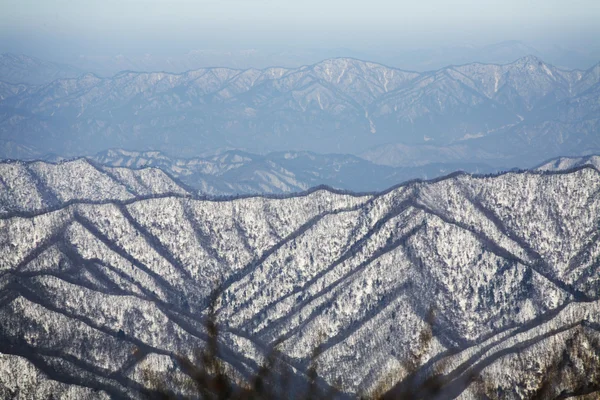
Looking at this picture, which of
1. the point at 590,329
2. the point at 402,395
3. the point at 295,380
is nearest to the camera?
the point at 402,395

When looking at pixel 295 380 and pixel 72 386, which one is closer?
pixel 72 386

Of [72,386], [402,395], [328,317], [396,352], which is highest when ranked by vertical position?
[328,317]

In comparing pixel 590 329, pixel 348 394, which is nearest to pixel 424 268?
pixel 348 394

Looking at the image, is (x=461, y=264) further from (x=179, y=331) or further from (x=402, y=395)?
(x=402, y=395)

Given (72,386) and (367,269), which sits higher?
(367,269)

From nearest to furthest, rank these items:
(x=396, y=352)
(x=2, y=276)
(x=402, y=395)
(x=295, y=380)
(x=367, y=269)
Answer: (x=402, y=395) < (x=295, y=380) < (x=396, y=352) < (x=2, y=276) < (x=367, y=269)

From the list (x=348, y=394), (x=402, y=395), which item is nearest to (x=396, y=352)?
(x=348, y=394)

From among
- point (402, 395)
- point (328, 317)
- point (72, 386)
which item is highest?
point (328, 317)

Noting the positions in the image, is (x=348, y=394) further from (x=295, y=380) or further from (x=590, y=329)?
(x=590, y=329)

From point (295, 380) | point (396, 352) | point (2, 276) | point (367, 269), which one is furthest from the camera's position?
point (367, 269)
